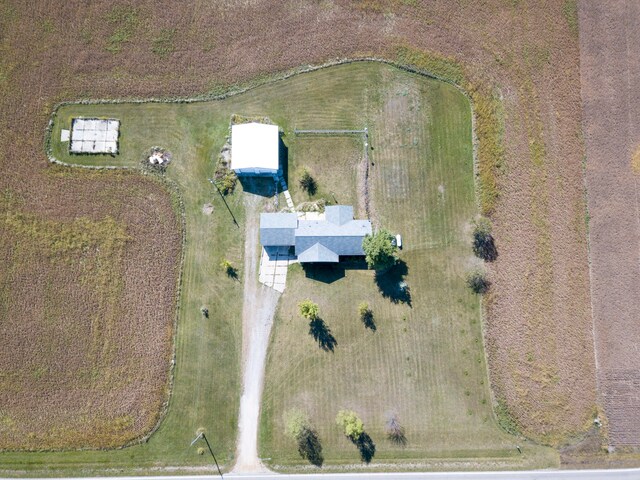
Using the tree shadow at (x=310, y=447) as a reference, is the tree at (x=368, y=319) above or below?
above

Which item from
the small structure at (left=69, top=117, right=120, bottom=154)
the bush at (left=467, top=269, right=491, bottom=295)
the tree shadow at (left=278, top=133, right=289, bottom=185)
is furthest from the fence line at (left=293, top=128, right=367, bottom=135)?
the small structure at (left=69, top=117, right=120, bottom=154)

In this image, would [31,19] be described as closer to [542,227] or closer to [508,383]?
[542,227]

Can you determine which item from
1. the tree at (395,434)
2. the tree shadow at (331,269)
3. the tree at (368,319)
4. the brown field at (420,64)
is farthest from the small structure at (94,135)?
the tree at (395,434)

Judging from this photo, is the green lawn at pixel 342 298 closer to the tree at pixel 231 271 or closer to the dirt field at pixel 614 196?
the tree at pixel 231 271

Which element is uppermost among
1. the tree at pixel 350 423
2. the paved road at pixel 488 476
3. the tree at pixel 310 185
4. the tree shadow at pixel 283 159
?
the tree shadow at pixel 283 159

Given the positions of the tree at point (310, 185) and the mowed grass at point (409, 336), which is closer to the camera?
the mowed grass at point (409, 336)

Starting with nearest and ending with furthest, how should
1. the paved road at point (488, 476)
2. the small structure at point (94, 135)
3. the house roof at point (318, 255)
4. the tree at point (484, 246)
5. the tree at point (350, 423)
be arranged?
the tree at point (350, 423) < the paved road at point (488, 476) < the house roof at point (318, 255) < the tree at point (484, 246) < the small structure at point (94, 135)

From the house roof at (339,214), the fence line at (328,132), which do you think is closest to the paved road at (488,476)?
the house roof at (339,214)

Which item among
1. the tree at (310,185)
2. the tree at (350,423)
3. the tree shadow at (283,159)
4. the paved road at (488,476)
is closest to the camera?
the tree at (350,423)
